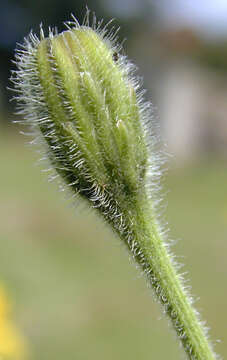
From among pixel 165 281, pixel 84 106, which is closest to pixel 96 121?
pixel 84 106

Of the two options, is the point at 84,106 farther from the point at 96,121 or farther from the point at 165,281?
the point at 165,281

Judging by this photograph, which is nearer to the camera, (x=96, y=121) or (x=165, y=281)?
(x=96, y=121)

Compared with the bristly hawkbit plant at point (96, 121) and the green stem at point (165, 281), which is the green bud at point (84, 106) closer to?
the bristly hawkbit plant at point (96, 121)

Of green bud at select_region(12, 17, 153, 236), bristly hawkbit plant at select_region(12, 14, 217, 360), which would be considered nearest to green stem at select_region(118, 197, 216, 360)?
bristly hawkbit plant at select_region(12, 14, 217, 360)

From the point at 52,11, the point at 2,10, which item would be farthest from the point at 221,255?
the point at 2,10

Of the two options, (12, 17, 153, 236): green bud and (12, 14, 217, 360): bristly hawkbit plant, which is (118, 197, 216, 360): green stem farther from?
(12, 17, 153, 236): green bud

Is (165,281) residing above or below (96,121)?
below

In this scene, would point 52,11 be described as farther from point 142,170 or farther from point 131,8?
point 142,170

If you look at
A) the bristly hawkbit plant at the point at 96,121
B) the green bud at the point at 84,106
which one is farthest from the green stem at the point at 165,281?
the green bud at the point at 84,106
